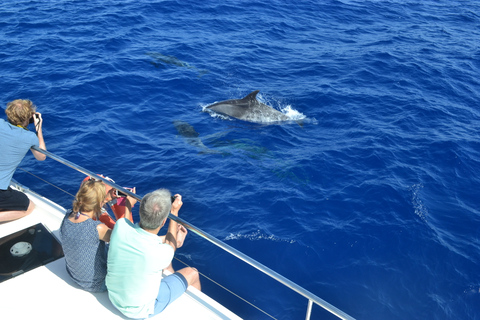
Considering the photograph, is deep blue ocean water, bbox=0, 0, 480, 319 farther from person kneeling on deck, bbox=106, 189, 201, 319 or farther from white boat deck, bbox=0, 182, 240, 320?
person kneeling on deck, bbox=106, 189, 201, 319

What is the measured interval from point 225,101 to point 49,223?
1087 cm

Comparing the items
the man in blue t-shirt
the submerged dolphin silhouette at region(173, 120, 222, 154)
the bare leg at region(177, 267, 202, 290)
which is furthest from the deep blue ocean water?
the man in blue t-shirt

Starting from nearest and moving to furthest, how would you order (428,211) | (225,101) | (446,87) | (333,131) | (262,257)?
(262,257)
(428,211)
(333,131)
(225,101)
(446,87)

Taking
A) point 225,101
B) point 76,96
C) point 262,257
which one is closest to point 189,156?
point 225,101

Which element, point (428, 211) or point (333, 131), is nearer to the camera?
point (428, 211)

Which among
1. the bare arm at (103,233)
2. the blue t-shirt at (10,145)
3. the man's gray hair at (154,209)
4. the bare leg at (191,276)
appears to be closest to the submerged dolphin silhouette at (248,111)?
the blue t-shirt at (10,145)

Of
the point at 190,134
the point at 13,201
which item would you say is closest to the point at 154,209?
the point at 13,201

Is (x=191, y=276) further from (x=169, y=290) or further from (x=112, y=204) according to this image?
(x=112, y=204)

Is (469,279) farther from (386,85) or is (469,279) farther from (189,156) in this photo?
(386,85)

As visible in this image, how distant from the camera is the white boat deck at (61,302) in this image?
5.36 meters

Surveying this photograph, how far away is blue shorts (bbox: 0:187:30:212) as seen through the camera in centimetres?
668

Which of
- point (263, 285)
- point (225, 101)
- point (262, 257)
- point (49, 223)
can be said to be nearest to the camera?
point (49, 223)

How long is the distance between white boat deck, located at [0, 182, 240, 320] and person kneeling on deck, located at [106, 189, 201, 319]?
0.40 metres

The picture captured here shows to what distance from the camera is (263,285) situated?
9094 millimetres
